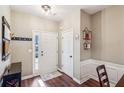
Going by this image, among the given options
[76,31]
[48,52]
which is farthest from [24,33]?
[76,31]

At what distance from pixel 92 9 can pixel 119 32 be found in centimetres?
107

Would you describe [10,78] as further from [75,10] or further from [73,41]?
[75,10]

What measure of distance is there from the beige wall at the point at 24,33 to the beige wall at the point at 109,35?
220 cm

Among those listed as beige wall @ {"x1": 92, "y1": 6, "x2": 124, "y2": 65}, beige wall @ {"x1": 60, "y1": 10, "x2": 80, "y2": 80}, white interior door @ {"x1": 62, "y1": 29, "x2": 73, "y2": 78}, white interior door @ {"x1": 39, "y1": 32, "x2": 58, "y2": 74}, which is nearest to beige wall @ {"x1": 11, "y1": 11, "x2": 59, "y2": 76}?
white interior door @ {"x1": 39, "y1": 32, "x2": 58, "y2": 74}

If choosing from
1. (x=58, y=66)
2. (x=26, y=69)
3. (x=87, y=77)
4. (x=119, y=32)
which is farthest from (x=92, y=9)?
(x=26, y=69)

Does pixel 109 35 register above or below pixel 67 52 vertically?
above

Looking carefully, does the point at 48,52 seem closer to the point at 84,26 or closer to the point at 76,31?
the point at 76,31

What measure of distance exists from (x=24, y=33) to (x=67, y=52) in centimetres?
176

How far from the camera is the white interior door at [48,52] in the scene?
387 centimetres

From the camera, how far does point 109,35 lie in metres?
2.80

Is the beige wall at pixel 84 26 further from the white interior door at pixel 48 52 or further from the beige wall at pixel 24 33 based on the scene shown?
the beige wall at pixel 24 33

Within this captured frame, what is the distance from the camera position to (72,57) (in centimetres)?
336

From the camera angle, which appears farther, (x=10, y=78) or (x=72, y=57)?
(x=72, y=57)

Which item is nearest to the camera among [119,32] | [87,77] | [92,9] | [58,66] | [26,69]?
[119,32]
